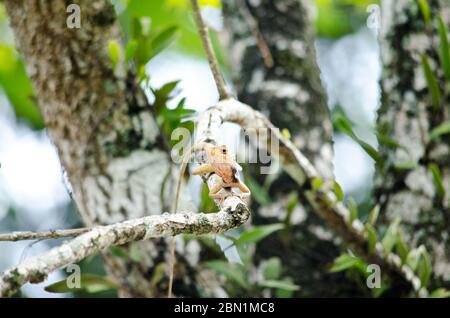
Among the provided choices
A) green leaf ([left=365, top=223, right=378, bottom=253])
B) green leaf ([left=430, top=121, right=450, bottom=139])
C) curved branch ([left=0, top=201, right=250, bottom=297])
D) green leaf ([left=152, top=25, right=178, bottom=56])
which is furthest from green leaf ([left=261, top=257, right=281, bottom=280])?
curved branch ([left=0, top=201, right=250, bottom=297])

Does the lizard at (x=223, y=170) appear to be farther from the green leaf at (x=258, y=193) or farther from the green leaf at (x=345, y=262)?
the green leaf at (x=258, y=193)

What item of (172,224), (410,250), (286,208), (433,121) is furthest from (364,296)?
(172,224)

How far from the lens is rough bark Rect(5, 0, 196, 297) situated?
5.64ft

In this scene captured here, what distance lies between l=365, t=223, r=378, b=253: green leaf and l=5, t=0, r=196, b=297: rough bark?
0.46 m

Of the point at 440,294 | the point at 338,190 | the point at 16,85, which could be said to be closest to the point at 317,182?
the point at 338,190

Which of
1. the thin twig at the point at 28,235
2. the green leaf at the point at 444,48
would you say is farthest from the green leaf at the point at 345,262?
the thin twig at the point at 28,235

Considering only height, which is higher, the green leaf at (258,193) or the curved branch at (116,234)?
the curved branch at (116,234)

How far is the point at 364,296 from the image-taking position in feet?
6.18

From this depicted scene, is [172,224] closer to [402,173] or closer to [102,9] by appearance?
[102,9]

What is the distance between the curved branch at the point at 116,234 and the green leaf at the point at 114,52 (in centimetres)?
84

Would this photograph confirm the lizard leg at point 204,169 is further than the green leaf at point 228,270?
No

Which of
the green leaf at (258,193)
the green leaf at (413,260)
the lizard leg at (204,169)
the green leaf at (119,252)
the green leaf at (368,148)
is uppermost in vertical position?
the lizard leg at (204,169)

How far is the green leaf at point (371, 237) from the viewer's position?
67.3 inches

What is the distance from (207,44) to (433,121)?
830 mm
